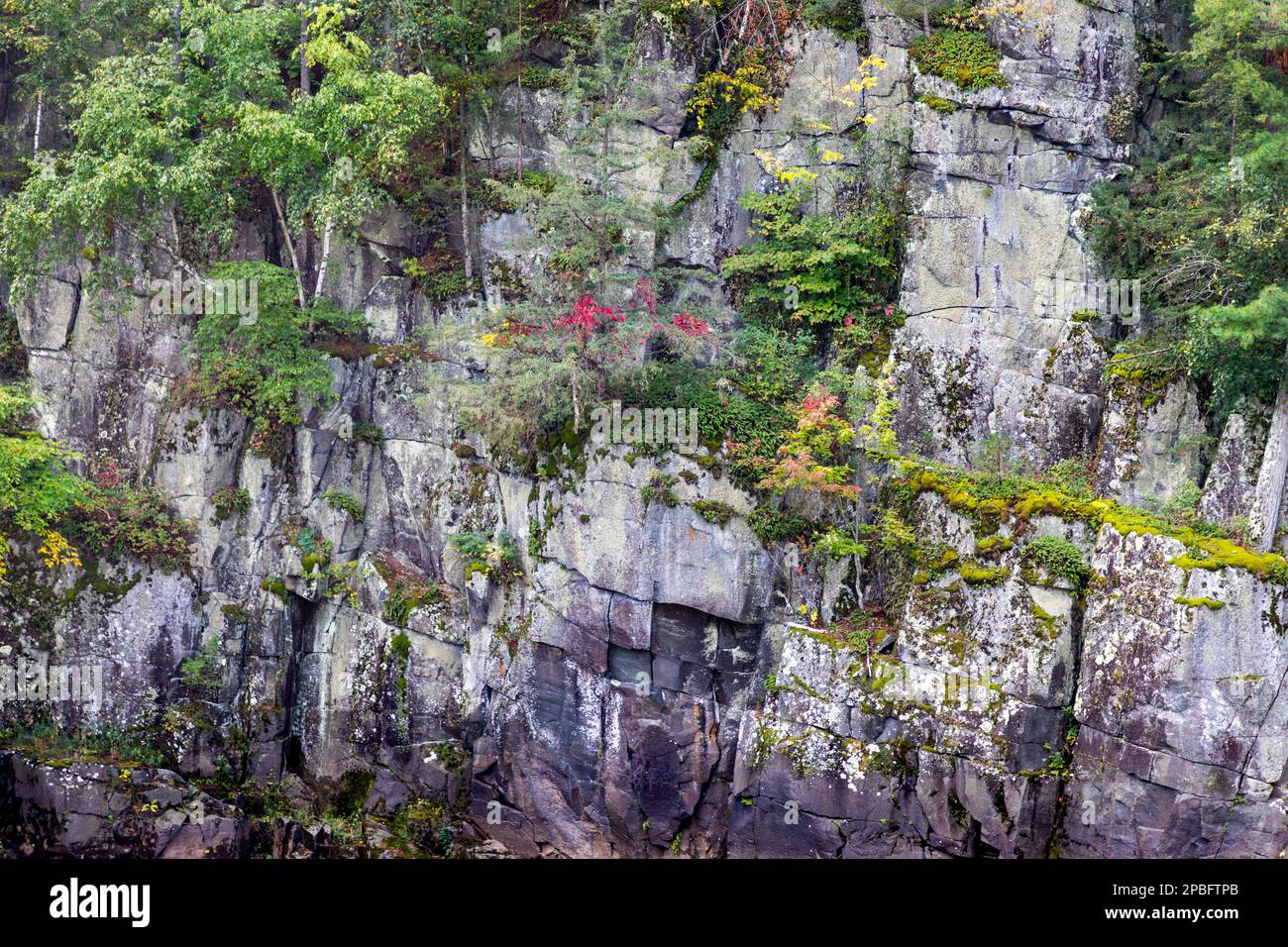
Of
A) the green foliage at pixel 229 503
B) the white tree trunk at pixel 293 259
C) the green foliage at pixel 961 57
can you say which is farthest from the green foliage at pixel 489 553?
the green foliage at pixel 961 57

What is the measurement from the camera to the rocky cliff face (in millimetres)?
16812

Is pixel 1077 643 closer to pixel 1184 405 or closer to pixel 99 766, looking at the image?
pixel 1184 405

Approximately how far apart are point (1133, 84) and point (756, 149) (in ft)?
21.5

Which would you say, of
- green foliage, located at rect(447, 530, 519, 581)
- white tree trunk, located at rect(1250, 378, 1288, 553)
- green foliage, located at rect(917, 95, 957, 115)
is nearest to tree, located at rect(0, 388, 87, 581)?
green foliage, located at rect(447, 530, 519, 581)

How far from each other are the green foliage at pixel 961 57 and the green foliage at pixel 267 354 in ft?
37.1

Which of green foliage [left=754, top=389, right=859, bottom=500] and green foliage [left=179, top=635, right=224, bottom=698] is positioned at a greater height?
green foliage [left=754, top=389, right=859, bottom=500]

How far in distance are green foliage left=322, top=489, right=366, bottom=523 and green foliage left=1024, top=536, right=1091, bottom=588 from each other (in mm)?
12004

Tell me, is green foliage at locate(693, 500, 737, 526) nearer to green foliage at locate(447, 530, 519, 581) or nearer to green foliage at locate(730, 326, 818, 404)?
green foliage at locate(730, 326, 818, 404)

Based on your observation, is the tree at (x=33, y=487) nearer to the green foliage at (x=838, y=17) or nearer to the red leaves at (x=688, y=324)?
the red leaves at (x=688, y=324)

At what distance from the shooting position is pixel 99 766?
20.8 m

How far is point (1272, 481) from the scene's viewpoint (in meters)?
17.0

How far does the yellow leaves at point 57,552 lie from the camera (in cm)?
→ 2116

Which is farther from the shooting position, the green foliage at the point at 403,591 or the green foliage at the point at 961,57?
the green foliage at the point at 403,591
